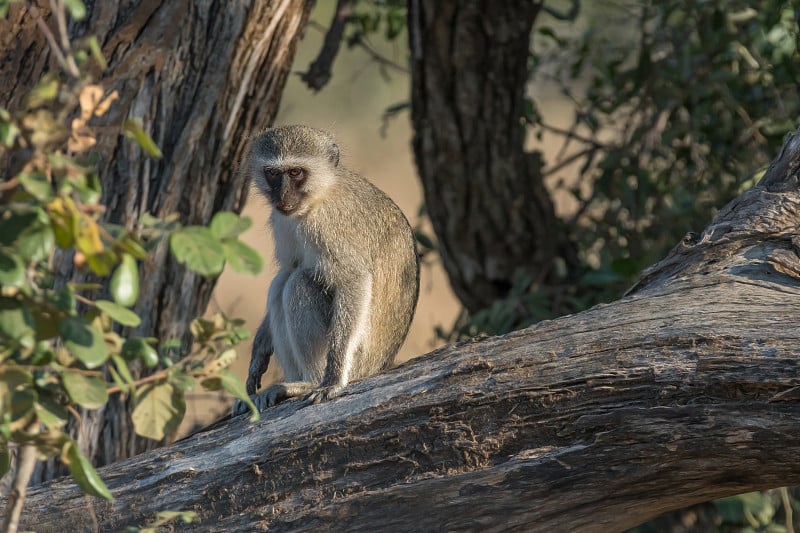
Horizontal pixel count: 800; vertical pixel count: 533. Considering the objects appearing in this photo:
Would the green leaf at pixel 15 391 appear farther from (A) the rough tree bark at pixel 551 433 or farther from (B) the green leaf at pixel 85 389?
(A) the rough tree bark at pixel 551 433

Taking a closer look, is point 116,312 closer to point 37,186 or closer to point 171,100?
point 37,186

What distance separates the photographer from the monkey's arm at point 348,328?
4.17 meters

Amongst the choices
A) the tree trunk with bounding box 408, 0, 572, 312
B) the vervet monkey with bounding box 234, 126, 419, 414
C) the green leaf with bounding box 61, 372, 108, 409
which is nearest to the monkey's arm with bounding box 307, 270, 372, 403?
the vervet monkey with bounding box 234, 126, 419, 414

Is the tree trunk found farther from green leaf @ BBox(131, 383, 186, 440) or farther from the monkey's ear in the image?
green leaf @ BBox(131, 383, 186, 440)

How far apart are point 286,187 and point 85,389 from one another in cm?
275

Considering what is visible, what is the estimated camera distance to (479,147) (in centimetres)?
590

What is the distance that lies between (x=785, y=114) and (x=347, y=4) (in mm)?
2538

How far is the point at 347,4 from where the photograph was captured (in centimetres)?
578

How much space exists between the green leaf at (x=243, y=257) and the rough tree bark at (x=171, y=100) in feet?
8.03

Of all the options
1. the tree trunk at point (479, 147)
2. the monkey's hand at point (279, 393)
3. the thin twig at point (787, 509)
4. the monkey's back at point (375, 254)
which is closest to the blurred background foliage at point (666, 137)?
the tree trunk at point (479, 147)

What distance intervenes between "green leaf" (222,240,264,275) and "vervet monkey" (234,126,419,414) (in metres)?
2.37

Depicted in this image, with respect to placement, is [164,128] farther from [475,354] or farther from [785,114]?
[785,114]

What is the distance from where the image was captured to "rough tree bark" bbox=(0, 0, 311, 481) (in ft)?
13.8

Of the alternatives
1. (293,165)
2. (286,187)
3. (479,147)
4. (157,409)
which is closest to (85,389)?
(157,409)
